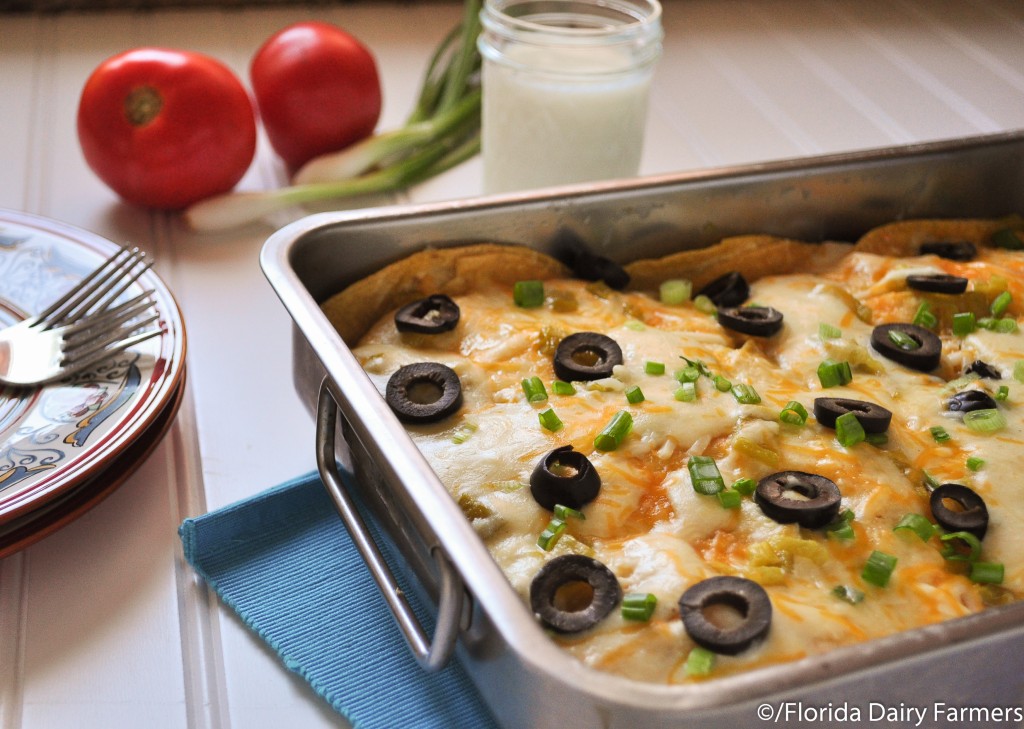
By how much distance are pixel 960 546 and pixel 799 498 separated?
196 mm

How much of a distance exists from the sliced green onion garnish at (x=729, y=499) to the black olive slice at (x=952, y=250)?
2.74 feet

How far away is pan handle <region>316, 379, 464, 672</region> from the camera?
1.03 m

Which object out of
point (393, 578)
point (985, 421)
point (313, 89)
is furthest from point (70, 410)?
point (985, 421)

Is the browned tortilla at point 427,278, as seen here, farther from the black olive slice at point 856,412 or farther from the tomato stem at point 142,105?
the tomato stem at point 142,105

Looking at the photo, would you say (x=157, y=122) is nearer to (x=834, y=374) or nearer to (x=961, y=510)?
(x=834, y=374)

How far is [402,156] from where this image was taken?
2389 millimetres

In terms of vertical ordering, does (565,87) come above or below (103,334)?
above

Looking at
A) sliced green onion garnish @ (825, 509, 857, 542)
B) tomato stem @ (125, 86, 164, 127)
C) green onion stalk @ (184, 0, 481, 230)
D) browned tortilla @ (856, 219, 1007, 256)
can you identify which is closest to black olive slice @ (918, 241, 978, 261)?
browned tortilla @ (856, 219, 1007, 256)

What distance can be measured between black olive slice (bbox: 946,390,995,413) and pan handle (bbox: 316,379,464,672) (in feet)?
2.52

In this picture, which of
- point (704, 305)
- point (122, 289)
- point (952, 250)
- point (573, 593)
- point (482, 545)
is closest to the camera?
point (482, 545)

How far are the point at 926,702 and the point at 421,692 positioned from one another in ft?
1.77

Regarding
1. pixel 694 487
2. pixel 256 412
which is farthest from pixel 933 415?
pixel 256 412

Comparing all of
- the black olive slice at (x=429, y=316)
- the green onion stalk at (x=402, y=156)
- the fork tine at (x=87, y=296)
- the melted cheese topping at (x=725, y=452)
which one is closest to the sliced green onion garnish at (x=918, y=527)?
the melted cheese topping at (x=725, y=452)

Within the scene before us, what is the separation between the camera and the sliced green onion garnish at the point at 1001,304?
1.69 metres
